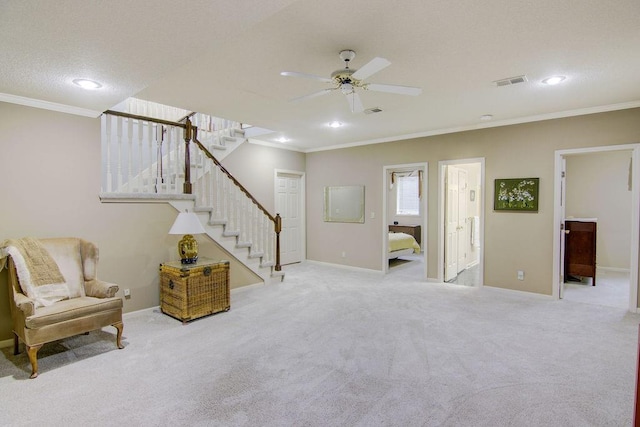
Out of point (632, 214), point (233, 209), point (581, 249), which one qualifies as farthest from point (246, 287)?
point (581, 249)

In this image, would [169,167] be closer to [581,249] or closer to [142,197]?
[142,197]

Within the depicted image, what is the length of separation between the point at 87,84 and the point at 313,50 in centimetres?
202

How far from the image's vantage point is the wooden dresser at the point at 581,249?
17.4 ft

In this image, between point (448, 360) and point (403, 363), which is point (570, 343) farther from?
point (403, 363)

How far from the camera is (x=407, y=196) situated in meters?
9.52

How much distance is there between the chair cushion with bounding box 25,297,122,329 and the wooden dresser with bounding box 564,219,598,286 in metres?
6.49

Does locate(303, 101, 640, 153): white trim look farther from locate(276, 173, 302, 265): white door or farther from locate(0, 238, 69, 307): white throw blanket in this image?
locate(0, 238, 69, 307): white throw blanket

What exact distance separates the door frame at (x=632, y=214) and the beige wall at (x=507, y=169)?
6 centimetres

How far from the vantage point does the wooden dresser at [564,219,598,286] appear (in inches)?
208

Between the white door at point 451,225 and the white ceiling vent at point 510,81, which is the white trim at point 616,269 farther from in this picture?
the white ceiling vent at point 510,81

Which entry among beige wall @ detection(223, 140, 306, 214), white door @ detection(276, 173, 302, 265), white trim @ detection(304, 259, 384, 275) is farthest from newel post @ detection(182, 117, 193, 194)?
white trim @ detection(304, 259, 384, 275)

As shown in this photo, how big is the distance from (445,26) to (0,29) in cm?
281

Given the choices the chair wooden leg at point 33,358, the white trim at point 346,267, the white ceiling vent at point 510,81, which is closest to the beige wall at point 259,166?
the white trim at point 346,267

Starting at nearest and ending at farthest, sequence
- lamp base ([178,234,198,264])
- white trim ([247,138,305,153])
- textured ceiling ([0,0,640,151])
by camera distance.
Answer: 1. textured ceiling ([0,0,640,151])
2. lamp base ([178,234,198,264])
3. white trim ([247,138,305,153])
